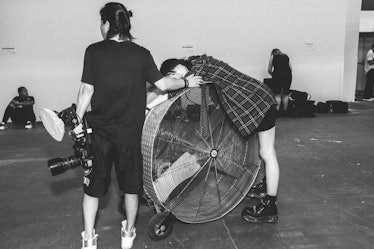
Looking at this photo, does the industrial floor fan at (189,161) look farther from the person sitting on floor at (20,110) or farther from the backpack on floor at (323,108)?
the backpack on floor at (323,108)

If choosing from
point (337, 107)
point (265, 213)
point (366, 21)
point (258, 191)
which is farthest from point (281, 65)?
point (366, 21)

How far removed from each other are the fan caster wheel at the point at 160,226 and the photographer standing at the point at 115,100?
1.11 ft

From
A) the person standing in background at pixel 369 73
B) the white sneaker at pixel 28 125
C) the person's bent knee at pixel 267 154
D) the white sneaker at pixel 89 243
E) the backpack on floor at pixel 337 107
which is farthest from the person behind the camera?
the person standing in background at pixel 369 73

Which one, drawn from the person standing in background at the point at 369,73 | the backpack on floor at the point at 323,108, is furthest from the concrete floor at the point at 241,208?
the person standing in background at the point at 369,73

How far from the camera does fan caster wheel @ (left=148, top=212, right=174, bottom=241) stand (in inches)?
96.3

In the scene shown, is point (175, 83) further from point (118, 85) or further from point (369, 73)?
point (369, 73)

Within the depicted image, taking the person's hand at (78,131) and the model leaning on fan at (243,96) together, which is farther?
the model leaning on fan at (243,96)

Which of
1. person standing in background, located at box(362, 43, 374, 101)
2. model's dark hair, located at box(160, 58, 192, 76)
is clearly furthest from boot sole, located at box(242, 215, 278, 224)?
person standing in background, located at box(362, 43, 374, 101)

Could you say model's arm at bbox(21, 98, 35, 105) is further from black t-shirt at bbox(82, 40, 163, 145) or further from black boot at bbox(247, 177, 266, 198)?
black t-shirt at bbox(82, 40, 163, 145)

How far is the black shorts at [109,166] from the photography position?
84.2 inches

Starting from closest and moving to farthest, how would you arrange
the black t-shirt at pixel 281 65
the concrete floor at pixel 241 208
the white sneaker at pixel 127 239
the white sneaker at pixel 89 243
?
the white sneaker at pixel 89 243
the white sneaker at pixel 127 239
the concrete floor at pixel 241 208
the black t-shirt at pixel 281 65

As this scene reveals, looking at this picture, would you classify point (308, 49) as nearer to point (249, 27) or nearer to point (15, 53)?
point (249, 27)

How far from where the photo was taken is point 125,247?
2373mm

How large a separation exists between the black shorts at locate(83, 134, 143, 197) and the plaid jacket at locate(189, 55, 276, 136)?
0.65 meters
